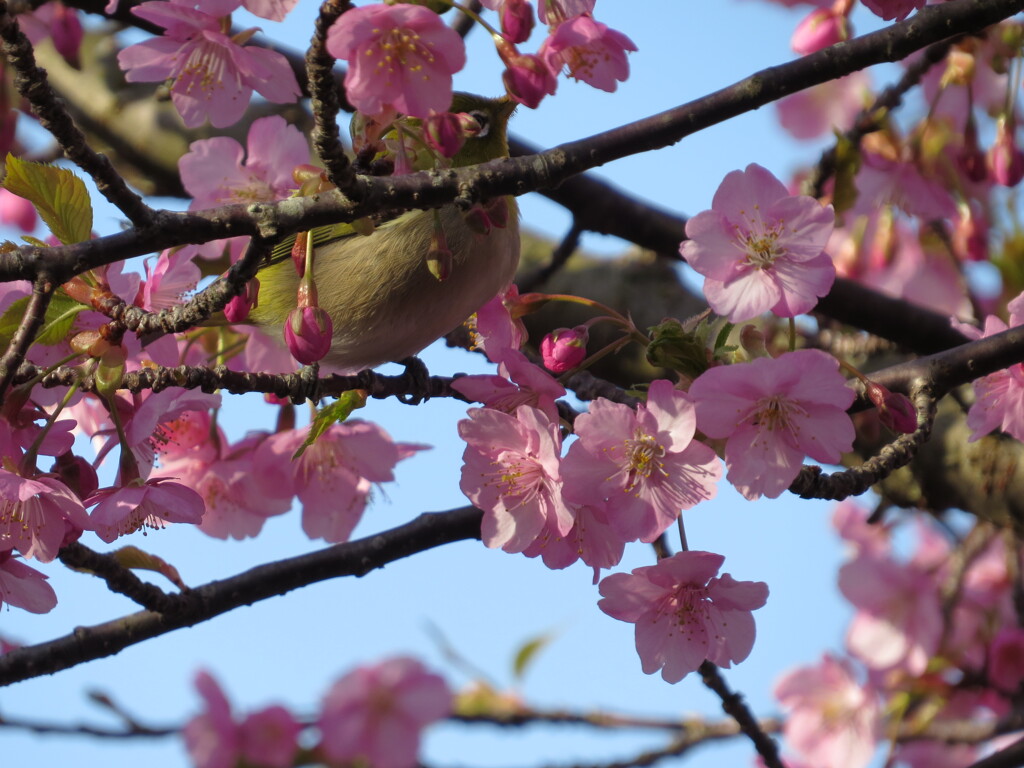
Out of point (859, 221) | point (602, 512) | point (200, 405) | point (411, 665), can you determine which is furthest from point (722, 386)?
point (859, 221)

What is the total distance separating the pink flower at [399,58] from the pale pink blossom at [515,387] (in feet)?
1.57

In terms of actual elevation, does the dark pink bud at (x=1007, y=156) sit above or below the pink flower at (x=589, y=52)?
above

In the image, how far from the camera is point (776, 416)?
1648mm

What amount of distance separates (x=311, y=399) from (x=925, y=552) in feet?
15.4

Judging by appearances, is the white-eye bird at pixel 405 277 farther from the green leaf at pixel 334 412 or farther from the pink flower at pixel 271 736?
the pink flower at pixel 271 736

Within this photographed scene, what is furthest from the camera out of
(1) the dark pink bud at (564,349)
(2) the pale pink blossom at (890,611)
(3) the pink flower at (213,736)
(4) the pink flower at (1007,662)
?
(2) the pale pink blossom at (890,611)

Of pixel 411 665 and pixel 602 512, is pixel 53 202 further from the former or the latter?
pixel 411 665

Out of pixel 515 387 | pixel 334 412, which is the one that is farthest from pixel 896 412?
pixel 334 412

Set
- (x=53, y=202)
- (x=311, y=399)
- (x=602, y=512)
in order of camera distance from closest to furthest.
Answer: (x=53, y=202)
(x=602, y=512)
(x=311, y=399)

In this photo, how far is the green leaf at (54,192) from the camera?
5.37 feet

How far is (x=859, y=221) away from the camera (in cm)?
439

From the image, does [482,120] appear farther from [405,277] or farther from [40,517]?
[40,517]

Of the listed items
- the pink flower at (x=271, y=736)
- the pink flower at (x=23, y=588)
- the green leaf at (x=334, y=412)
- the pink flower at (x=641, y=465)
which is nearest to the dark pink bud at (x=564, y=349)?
the pink flower at (x=641, y=465)

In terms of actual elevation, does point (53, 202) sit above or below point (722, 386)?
above
